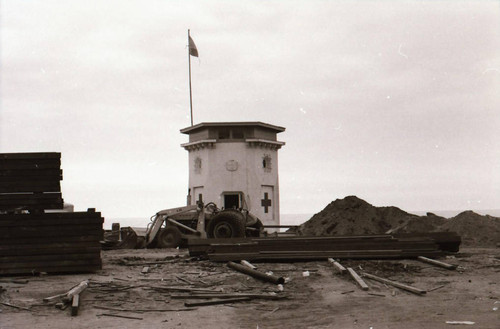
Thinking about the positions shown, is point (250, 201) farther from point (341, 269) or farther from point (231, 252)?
point (341, 269)

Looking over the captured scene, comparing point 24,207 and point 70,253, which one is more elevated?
point 24,207

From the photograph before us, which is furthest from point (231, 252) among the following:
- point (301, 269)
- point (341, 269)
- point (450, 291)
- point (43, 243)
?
point (450, 291)

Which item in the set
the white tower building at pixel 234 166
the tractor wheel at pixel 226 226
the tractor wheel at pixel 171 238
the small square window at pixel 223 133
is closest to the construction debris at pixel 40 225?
the tractor wheel at pixel 226 226

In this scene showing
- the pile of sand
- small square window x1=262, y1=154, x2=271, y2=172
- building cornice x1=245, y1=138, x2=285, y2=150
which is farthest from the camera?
small square window x1=262, y1=154, x2=271, y2=172

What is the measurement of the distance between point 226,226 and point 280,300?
477 inches

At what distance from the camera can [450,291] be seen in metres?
12.4

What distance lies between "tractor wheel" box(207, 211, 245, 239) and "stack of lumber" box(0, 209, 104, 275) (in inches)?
325

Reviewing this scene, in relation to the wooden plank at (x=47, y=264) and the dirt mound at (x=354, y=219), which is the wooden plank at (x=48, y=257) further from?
the dirt mound at (x=354, y=219)

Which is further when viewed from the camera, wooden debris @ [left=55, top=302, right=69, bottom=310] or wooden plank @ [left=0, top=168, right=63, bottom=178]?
wooden plank @ [left=0, top=168, right=63, bottom=178]

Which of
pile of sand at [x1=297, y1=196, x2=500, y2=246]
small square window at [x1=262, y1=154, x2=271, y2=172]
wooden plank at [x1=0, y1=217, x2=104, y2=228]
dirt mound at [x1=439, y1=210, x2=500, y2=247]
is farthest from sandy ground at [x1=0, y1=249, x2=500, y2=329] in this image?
small square window at [x1=262, y1=154, x2=271, y2=172]

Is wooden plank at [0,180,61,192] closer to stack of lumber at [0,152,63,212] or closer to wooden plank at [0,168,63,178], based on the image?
stack of lumber at [0,152,63,212]

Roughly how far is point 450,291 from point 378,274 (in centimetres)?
231

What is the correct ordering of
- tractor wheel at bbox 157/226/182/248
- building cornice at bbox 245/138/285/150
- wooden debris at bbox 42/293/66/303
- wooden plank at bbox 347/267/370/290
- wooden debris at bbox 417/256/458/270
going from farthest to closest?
1. building cornice at bbox 245/138/285/150
2. tractor wheel at bbox 157/226/182/248
3. wooden debris at bbox 417/256/458/270
4. wooden plank at bbox 347/267/370/290
5. wooden debris at bbox 42/293/66/303

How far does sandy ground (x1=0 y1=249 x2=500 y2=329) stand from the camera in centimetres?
991
